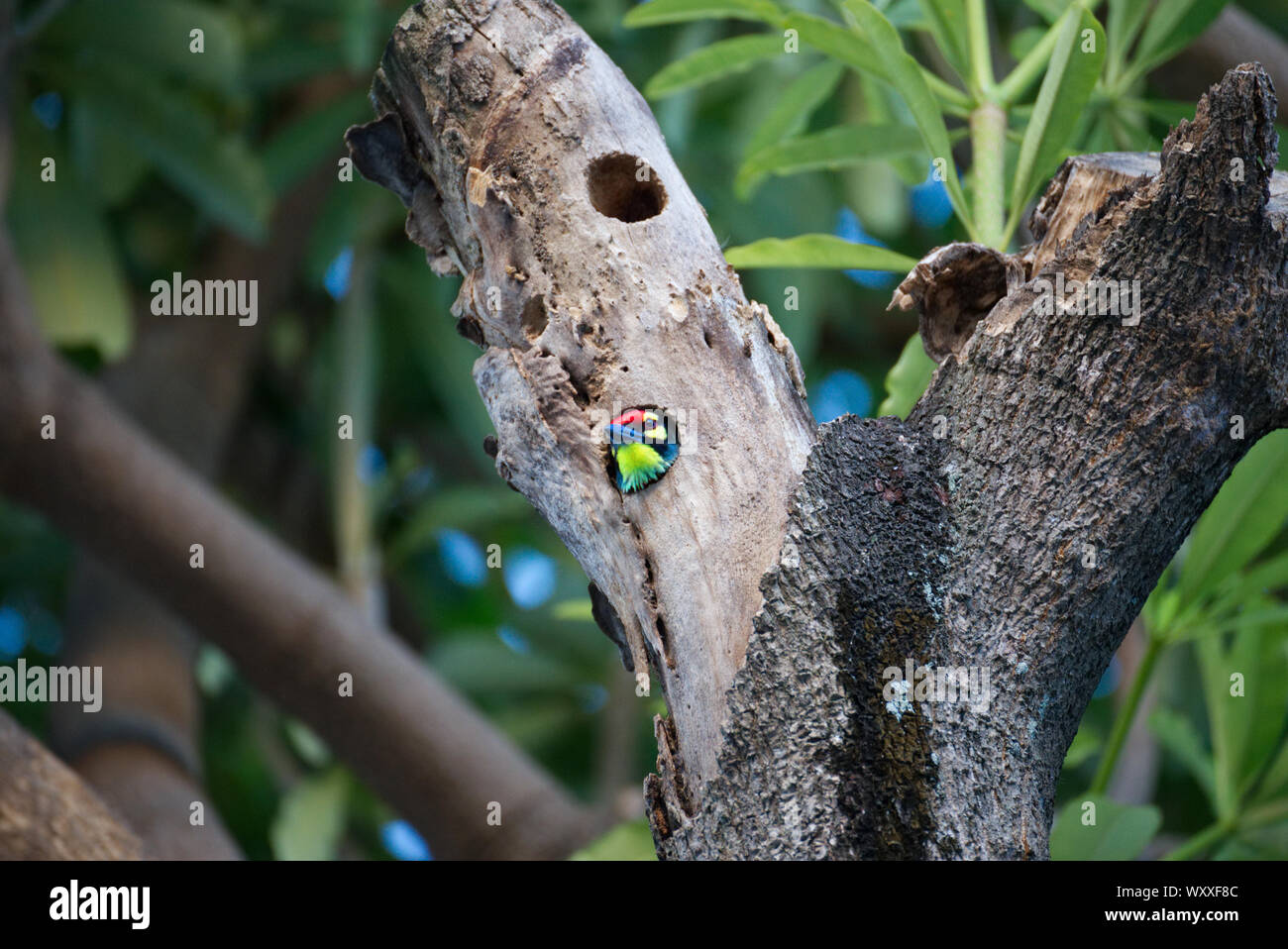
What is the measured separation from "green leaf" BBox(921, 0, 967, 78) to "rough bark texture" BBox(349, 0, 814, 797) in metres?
0.39

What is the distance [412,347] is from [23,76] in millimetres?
1189

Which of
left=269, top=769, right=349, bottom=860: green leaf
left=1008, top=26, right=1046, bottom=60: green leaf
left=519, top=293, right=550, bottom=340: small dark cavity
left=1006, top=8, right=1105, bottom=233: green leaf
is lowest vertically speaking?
left=269, top=769, right=349, bottom=860: green leaf

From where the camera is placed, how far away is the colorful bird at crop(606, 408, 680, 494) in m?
0.80

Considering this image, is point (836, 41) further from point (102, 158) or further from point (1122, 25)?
point (102, 158)

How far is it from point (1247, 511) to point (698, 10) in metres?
0.83

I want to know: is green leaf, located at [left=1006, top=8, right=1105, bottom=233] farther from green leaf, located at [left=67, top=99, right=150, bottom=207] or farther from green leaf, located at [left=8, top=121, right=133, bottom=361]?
green leaf, located at [left=67, top=99, right=150, bottom=207]

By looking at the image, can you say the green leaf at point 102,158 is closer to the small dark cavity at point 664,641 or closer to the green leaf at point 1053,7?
the green leaf at point 1053,7

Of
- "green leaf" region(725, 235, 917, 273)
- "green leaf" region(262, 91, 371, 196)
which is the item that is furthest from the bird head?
"green leaf" region(262, 91, 371, 196)

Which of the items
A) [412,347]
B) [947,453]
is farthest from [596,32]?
[947,453]

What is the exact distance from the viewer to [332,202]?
264 centimetres

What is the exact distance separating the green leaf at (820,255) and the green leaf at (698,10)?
0.91 ft

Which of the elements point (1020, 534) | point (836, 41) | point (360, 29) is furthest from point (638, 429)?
point (360, 29)

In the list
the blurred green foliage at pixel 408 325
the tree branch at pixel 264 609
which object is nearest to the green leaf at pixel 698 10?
the blurred green foliage at pixel 408 325
